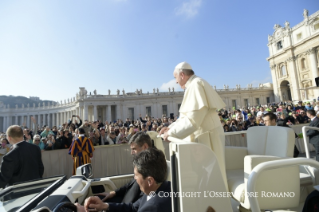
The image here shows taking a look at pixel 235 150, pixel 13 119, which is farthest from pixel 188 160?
pixel 13 119

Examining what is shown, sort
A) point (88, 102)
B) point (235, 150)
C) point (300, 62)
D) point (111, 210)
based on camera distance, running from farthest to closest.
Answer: point (88, 102) → point (300, 62) → point (235, 150) → point (111, 210)

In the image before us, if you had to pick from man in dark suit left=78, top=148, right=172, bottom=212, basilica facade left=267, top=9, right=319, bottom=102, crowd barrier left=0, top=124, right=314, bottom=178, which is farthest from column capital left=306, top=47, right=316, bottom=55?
man in dark suit left=78, top=148, right=172, bottom=212

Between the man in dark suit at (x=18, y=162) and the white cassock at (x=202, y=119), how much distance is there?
3.05m

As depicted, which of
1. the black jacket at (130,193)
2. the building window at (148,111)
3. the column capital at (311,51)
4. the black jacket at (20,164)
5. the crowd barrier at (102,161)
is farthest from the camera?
the building window at (148,111)

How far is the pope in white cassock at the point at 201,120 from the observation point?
197 centimetres

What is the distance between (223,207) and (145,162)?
2.16 feet

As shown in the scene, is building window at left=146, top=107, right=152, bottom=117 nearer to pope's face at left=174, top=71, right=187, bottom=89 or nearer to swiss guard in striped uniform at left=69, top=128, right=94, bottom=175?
swiss guard in striped uniform at left=69, top=128, right=94, bottom=175

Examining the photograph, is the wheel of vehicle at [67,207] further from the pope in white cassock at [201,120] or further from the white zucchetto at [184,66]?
the white zucchetto at [184,66]

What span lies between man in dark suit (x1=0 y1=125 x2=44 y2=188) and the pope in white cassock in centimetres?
293

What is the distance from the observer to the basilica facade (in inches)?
1275

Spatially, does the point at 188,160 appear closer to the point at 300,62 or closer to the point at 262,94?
the point at 300,62

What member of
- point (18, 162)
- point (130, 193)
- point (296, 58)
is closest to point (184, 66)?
point (130, 193)

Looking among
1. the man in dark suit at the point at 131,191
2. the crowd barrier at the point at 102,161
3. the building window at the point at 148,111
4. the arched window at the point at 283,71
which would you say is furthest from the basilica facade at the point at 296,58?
the man in dark suit at the point at 131,191

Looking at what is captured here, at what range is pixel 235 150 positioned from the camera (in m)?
3.16
